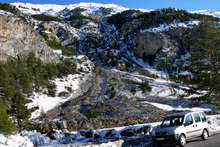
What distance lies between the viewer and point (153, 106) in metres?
64.6

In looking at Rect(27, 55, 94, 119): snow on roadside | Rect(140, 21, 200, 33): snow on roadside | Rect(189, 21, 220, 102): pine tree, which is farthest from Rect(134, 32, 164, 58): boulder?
Rect(189, 21, 220, 102): pine tree

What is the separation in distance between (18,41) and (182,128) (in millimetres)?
95122

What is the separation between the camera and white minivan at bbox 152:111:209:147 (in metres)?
17.9

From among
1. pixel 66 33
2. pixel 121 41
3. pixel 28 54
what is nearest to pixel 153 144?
pixel 28 54

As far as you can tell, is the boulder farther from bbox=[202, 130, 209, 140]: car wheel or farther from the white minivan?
the white minivan

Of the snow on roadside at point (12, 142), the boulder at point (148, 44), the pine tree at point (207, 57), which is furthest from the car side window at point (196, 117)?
the boulder at point (148, 44)

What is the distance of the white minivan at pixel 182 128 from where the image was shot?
703 inches

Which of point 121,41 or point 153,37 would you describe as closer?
point 153,37

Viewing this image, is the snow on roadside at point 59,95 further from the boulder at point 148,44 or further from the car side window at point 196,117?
the car side window at point 196,117

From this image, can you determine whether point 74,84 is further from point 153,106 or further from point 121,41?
point 121,41

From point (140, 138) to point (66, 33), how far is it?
180975 millimetres

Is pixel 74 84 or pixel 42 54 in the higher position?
pixel 42 54

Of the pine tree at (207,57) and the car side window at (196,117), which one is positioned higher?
the pine tree at (207,57)

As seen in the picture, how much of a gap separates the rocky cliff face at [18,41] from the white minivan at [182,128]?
8366 cm
